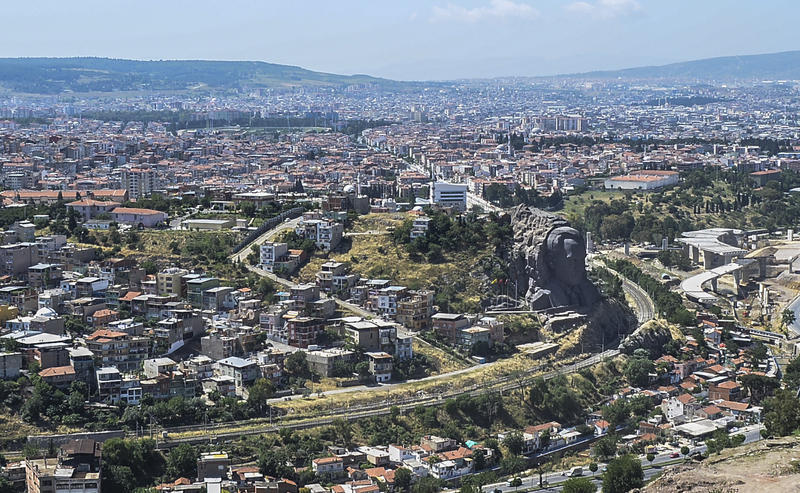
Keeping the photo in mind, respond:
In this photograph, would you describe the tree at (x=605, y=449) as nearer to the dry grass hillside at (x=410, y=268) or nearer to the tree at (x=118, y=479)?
the dry grass hillside at (x=410, y=268)

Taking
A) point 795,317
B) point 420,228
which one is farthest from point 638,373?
point 795,317

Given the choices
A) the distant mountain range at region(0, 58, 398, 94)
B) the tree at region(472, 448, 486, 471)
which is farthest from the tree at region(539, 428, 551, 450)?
the distant mountain range at region(0, 58, 398, 94)

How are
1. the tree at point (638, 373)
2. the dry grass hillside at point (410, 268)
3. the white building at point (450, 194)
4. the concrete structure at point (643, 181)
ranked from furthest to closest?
the concrete structure at point (643, 181), the white building at point (450, 194), the dry grass hillside at point (410, 268), the tree at point (638, 373)

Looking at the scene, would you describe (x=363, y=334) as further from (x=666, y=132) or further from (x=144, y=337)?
(x=666, y=132)

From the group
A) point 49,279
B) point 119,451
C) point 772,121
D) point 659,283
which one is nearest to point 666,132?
point 772,121

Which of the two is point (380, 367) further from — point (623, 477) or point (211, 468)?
point (623, 477)

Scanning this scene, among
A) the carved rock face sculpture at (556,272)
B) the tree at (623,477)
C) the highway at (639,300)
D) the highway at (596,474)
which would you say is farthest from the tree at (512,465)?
the highway at (639,300)

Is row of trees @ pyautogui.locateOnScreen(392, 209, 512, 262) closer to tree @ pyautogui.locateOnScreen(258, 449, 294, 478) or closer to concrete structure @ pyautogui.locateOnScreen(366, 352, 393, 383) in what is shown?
concrete structure @ pyautogui.locateOnScreen(366, 352, 393, 383)
